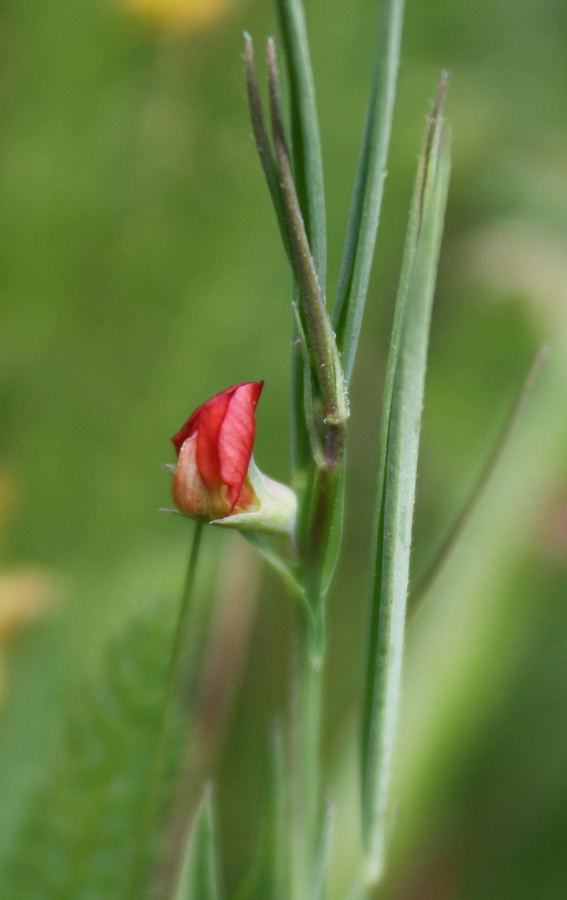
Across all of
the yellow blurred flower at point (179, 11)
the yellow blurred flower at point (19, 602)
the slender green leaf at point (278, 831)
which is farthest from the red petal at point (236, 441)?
the yellow blurred flower at point (179, 11)

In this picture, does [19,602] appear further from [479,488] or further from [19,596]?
[479,488]

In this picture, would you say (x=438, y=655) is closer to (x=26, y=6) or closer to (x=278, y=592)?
(x=278, y=592)

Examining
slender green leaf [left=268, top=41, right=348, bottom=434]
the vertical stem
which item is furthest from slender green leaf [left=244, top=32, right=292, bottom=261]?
the vertical stem

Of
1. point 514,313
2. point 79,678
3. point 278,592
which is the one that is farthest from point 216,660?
point 514,313

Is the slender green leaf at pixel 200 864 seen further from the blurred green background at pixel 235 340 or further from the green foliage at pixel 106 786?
the blurred green background at pixel 235 340

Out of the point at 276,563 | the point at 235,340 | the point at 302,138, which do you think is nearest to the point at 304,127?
the point at 302,138

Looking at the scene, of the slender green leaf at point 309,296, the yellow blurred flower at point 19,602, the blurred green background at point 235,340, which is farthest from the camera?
the blurred green background at point 235,340

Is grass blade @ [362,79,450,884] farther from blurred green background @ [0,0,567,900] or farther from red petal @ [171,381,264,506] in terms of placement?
blurred green background @ [0,0,567,900]
